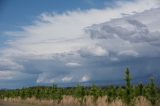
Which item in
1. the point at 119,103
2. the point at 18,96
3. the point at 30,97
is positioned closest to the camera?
the point at 119,103

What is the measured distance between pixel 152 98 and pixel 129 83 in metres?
3.06

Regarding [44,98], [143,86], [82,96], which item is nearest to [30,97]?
[44,98]

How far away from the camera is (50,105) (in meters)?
59.3

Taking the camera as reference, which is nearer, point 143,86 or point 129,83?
point 129,83

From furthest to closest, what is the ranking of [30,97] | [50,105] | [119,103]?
[30,97] < [50,105] < [119,103]

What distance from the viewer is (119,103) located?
41938 mm

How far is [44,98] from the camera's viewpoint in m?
68.5

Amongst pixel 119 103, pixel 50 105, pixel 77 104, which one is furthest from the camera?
pixel 50 105

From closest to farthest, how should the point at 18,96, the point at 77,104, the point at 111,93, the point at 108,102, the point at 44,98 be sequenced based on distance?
1. the point at 108,102
2. the point at 111,93
3. the point at 77,104
4. the point at 44,98
5. the point at 18,96

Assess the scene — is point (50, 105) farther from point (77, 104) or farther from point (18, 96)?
point (18, 96)

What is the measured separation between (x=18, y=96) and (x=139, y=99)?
45.9 meters

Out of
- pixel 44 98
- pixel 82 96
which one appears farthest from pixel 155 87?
pixel 44 98

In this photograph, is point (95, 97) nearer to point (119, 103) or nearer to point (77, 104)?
point (77, 104)

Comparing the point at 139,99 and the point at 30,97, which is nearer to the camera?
the point at 139,99
